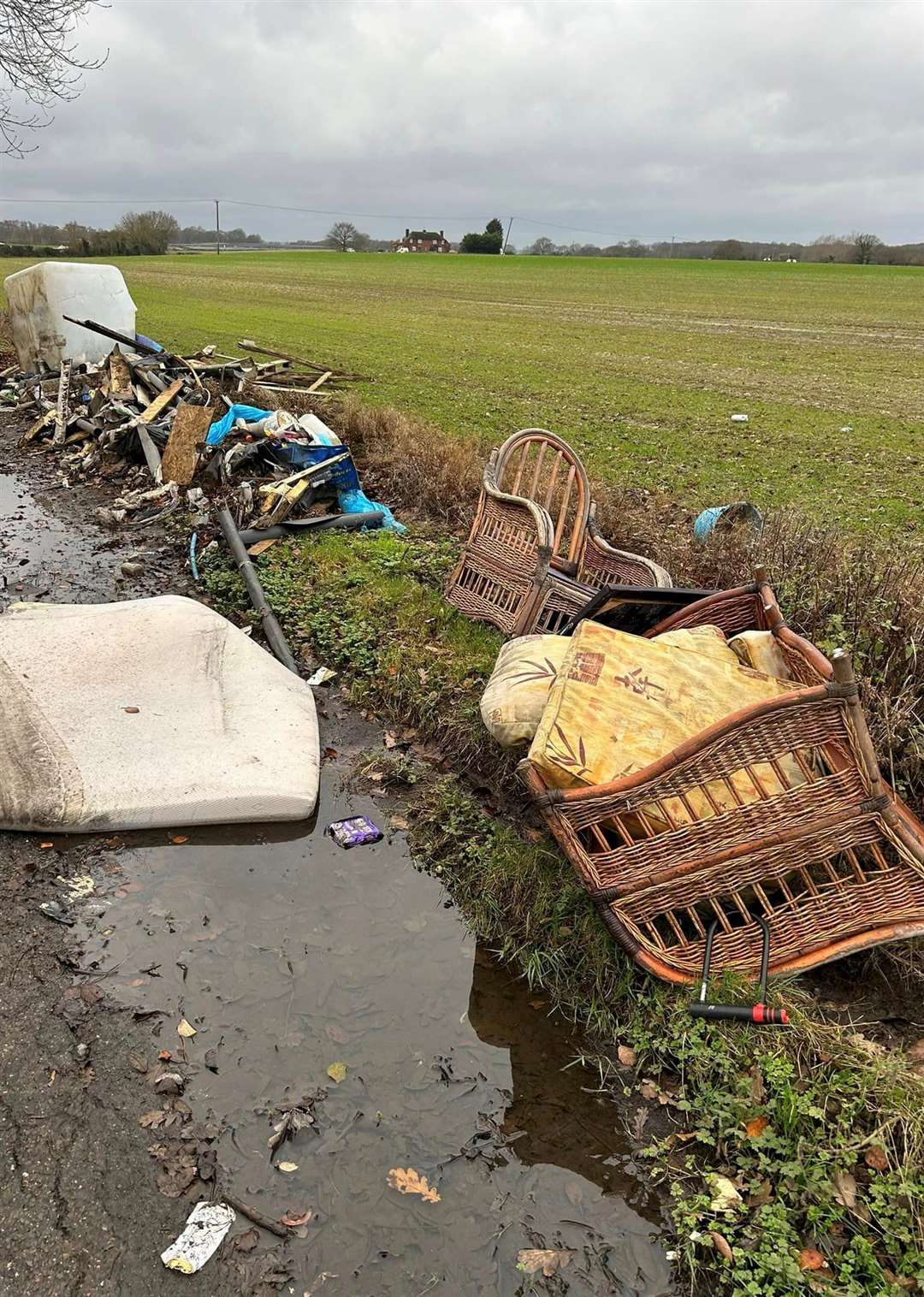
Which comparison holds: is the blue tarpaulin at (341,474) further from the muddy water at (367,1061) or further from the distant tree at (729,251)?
the distant tree at (729,251)

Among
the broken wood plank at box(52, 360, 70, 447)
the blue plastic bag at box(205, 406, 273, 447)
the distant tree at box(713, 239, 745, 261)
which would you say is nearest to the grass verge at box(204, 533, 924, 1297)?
the blue plastic bag at box(205, 406, 273, 447)

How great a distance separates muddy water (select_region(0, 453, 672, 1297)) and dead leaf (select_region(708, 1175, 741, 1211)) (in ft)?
0.60

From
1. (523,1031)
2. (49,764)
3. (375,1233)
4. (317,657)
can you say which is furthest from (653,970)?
(317,657)

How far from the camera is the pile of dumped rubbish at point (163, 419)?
809cm

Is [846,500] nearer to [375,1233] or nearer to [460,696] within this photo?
[460,696]

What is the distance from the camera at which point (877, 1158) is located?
248 cm

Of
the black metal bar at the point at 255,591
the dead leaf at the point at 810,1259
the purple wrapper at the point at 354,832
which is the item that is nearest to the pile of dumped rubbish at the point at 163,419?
the black metal bar at the point at 255,591

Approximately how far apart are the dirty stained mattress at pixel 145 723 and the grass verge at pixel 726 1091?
891mm

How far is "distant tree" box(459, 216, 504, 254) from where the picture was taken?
95750 mm

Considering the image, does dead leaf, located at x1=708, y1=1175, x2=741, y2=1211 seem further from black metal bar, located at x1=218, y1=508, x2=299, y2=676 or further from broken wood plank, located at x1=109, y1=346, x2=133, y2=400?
broken wood plank, located at x1=109, y1=346, x2=133, y2=400

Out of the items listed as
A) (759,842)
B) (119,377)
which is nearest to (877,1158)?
(759,842)

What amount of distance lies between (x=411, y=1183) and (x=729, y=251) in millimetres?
92818

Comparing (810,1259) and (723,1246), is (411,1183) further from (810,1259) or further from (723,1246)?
(810,1259)

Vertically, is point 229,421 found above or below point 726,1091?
above
